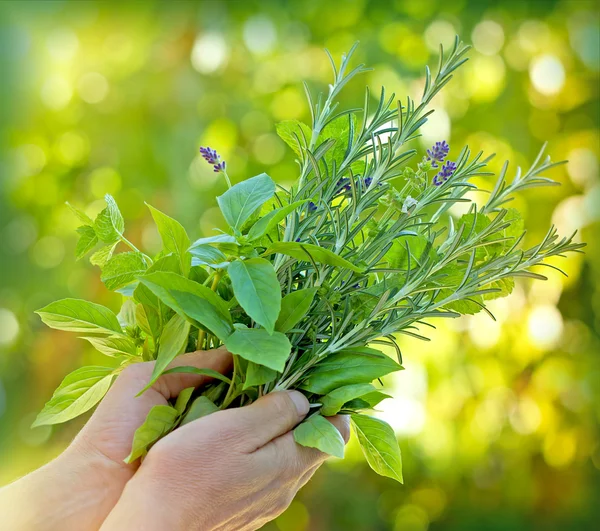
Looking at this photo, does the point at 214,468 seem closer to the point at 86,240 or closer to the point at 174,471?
the point at 174,471

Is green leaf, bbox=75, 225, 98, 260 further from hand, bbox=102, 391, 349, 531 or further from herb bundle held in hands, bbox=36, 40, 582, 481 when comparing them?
hand, bbox=102, 391, 349, 531

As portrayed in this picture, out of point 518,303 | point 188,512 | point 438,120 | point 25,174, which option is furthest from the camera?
point 25,174

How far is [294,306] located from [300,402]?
72 mm

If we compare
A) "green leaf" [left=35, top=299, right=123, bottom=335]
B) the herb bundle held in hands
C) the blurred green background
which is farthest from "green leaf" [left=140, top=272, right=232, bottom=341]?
the blurred green background

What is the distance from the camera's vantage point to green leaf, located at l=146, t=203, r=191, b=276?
0.46 meters

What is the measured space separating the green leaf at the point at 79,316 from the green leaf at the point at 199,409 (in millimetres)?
93

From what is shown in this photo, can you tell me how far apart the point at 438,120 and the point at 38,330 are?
1124 millimetres

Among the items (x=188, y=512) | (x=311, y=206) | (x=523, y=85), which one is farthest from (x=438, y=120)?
(x=188, y=512)

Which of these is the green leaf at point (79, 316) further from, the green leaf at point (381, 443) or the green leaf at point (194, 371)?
the green leaf at point (381, 443)

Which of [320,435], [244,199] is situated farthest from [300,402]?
[244,199]

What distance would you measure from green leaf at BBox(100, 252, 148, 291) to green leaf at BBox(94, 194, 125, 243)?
2 cm

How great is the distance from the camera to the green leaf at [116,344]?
53 centimetres

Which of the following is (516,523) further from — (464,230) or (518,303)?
(464,230)

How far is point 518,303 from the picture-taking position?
156 centimetres
